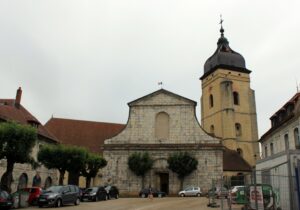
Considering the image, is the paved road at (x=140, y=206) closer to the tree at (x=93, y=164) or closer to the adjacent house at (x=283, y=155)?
the adjacent house at (x=283, y=155)

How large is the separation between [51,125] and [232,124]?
94.7ft

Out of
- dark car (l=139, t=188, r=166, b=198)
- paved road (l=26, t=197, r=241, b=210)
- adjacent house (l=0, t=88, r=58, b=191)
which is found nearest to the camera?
paved road (l=26, t=197, r=241, b=210)

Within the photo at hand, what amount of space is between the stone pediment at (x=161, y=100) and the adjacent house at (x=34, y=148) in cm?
1027

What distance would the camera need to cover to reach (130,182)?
121 ft

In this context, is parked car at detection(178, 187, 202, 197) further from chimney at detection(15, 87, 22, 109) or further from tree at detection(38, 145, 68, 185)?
chimney at detection(15, 87, 22, 109)

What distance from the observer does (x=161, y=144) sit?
37.9 meters

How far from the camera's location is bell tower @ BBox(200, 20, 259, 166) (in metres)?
58.1

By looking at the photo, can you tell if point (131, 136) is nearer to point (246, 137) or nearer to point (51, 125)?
point (51, 125)

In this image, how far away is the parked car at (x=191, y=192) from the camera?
35062 millimetres

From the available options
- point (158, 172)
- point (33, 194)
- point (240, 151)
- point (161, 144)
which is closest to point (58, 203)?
point (33, 194)

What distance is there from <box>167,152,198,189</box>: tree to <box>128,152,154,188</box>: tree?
90.9 inches

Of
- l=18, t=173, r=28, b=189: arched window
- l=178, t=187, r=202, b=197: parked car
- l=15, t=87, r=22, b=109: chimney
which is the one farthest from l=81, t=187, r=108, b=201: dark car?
l=15, t=87, r=22, b=109: chimney

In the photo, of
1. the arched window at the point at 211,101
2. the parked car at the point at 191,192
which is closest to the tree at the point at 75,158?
the parked car at the point at 191,192

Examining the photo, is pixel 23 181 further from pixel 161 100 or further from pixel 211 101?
pixel 211 101
